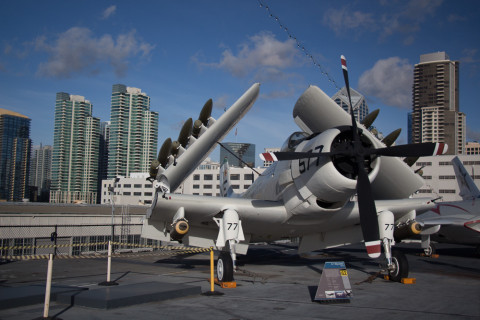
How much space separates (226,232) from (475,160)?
81137mm

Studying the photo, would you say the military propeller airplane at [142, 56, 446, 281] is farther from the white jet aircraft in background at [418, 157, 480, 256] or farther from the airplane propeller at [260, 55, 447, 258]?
the white jet aircraft in background at [418, 157, 480, 256]

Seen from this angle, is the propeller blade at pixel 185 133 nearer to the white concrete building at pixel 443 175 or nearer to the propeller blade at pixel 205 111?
the propeller blade at pixel 205 111

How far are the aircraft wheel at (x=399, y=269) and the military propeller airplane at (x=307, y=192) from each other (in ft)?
0.09

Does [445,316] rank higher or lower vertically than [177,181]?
lower

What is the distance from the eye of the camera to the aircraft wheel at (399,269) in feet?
39.9

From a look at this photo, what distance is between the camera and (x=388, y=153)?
11.3m

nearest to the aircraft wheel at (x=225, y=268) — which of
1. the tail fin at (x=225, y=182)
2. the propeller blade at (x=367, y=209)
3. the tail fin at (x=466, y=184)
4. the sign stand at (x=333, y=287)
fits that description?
the sign stand at (x=333, y=287)

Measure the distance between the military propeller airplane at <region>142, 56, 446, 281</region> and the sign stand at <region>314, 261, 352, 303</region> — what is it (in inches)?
97.0

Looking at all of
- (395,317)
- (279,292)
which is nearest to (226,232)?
(279,292)

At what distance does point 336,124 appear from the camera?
1318 centimetres

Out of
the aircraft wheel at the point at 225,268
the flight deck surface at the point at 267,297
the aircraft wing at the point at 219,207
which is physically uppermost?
the aircraft wing at the point at 219,207

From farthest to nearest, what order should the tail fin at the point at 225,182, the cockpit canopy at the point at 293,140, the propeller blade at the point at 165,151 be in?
the tail fin at the point at 225,182 → the cockpit canopy at the point at 293,140 → the propeller blade at the point at 165,151

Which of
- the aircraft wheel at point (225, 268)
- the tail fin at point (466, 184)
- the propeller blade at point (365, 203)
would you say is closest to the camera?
the propeller blade at point (365, 203)

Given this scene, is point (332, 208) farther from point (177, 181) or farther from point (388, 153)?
point (177, 181)
